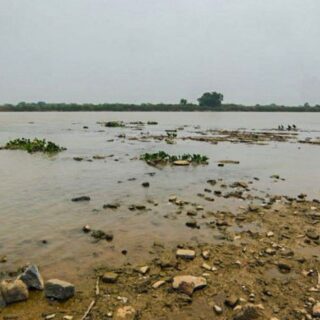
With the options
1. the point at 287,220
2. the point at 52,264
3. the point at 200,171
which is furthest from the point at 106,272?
the point at 200,171

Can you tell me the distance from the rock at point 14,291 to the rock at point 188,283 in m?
2.84

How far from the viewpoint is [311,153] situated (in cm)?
3416

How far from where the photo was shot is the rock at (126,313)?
22.2 feet

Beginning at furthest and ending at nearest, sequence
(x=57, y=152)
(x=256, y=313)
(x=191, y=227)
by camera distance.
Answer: (x=57, y=152) → (x=191, y=227) → (x=256, y=313)

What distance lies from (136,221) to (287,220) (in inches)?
192

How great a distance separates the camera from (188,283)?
25.6 ft

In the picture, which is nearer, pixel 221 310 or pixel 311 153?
pixel 221 310

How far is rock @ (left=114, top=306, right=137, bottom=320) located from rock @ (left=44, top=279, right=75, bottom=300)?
1.05 m

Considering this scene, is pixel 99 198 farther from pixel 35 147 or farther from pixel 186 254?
pixel 35 147

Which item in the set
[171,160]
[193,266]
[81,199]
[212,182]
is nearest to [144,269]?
[193,266]

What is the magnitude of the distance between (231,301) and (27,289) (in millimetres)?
3854

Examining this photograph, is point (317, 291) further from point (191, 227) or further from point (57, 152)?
point (57, 152)

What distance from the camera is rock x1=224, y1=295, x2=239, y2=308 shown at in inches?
285

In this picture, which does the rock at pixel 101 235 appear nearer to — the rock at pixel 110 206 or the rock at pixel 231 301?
the rock at pixel 110 206
